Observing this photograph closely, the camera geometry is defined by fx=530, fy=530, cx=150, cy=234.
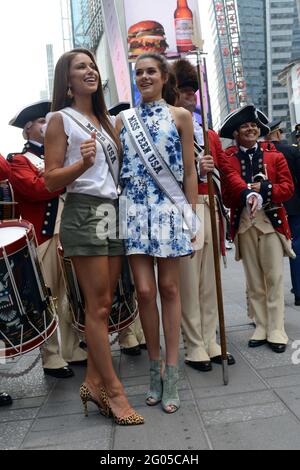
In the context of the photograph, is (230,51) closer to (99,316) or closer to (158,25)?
(158,25)

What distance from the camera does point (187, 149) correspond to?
10.3 ft

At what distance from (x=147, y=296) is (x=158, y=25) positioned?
41.9 ft

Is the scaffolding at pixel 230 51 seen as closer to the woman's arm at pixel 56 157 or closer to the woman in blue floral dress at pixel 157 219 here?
the woman in blue floral dress at pixel 157 219

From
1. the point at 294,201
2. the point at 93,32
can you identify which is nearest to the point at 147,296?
the point at 294,201

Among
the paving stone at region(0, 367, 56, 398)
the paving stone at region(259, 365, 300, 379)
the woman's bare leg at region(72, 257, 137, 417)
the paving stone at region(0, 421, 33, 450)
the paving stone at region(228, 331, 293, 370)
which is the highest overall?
the woman's bare leg at region(72, 257, 137, 417)

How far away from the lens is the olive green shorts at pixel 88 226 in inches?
112

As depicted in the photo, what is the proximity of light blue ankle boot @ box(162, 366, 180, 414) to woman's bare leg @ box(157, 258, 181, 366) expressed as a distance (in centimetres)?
5

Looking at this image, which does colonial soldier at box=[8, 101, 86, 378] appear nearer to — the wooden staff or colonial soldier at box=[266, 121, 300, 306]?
the wooden staff

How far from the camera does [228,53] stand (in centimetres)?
4828

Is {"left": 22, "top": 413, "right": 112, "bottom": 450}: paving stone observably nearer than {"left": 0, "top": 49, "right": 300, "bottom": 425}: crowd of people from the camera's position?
Yes

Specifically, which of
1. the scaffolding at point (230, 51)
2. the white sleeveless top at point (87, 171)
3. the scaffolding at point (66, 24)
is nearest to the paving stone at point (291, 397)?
the white sleeveless top at point (87, 171)

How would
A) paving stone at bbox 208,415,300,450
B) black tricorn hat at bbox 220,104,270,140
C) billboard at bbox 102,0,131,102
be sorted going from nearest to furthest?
paving stone at bbox 208,415,300,450 → black tricorn hat at bbox 220,104,270,140 → billboard at bbox 102,0,131,102

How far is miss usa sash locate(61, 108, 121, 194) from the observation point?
2.90 meters

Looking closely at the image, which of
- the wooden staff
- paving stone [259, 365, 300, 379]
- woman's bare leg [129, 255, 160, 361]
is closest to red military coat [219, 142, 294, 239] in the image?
the wooden staff
